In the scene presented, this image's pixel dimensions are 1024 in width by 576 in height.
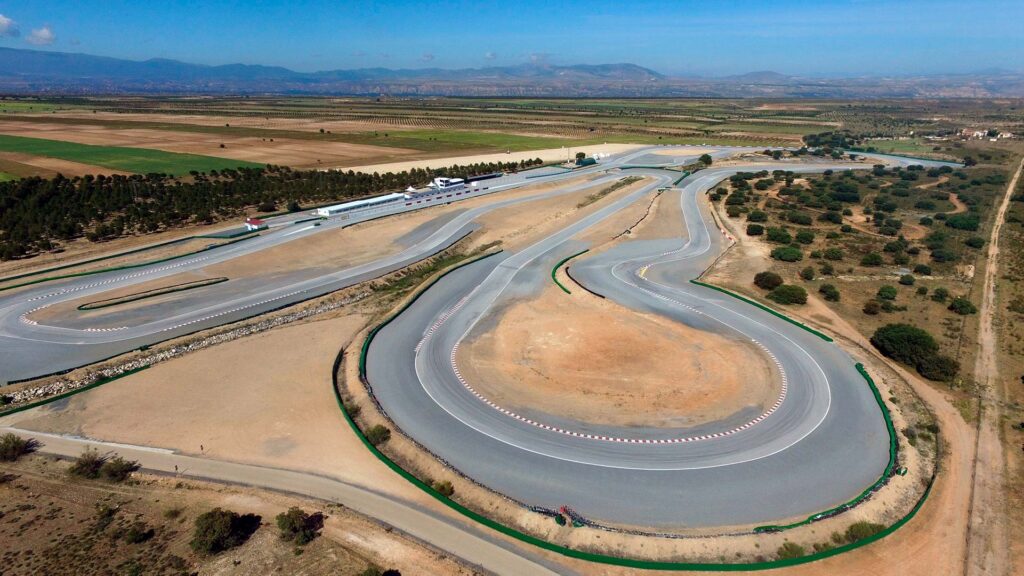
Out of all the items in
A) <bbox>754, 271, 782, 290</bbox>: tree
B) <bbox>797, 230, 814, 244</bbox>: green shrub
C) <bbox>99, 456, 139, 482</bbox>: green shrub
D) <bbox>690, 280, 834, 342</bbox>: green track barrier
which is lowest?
<bbox>99, 456, 139, 482</bbox>: green shrub

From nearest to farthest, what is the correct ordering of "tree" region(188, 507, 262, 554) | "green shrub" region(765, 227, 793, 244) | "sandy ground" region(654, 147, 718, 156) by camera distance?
"tree" region(188, 507, 262, 554), "green shrub" region(765, 227, 793, 244), "sandy ground" region(654, 147, 718, 156)

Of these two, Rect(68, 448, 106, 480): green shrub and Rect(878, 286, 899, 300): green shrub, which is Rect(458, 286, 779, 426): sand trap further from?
Rect(68, 448, 106, 480): green shrub

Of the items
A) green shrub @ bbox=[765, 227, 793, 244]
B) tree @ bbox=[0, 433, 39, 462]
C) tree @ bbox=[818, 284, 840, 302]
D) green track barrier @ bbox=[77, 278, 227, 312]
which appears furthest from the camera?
green shrub @ bbox=[765, 227, 793, 244]

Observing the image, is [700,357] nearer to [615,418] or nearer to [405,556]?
[615,418]

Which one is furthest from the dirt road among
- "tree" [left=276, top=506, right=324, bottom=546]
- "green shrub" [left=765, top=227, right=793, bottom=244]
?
"tree" [left=276, top=506, right=324, bottom=546]

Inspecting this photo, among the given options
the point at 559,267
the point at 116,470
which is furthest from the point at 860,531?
the point at 559,267
